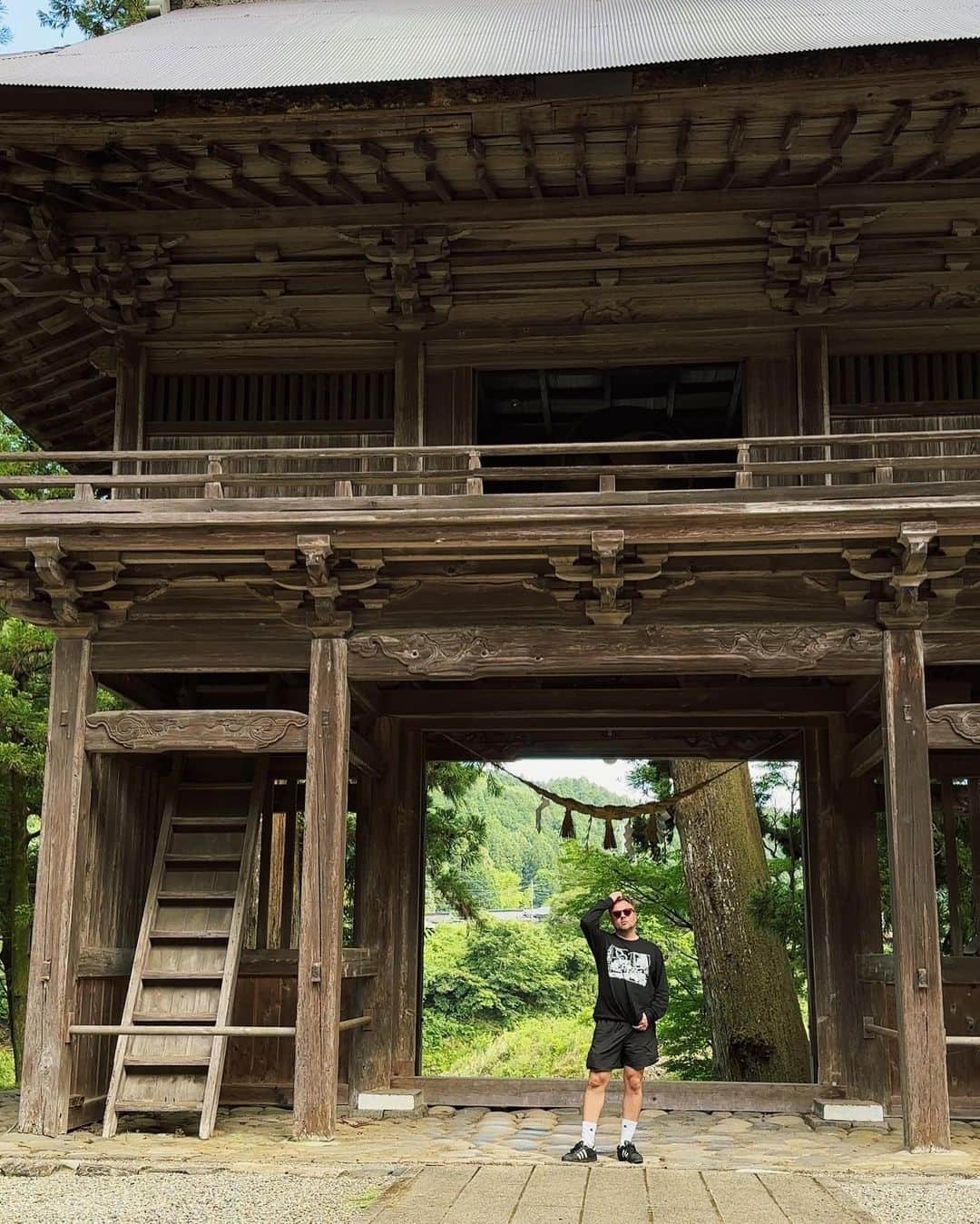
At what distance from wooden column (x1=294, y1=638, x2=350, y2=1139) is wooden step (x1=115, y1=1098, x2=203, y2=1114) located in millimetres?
1055

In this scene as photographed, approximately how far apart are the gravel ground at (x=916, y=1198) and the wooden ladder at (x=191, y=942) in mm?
4125

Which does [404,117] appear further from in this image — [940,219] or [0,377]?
[0,377]

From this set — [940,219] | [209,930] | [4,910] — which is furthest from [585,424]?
[4,910]

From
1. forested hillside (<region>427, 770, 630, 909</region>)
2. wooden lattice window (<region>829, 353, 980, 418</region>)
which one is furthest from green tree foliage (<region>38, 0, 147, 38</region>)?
forested hillside (<region>427, 770, 630, 909</region>)

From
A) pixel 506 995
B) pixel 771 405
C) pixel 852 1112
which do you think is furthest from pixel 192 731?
pixel 506 995

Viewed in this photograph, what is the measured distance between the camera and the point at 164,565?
27.7 ft

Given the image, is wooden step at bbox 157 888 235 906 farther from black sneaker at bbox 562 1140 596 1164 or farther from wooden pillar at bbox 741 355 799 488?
wooden pillar at bbox 741 355 799 488

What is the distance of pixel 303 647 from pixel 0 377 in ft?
14.8

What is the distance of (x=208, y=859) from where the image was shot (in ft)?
31.3

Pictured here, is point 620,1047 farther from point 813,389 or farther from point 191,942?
point 813,389

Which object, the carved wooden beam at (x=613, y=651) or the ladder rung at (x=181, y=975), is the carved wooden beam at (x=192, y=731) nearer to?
the carved wooden beam at (x=613, y=651)

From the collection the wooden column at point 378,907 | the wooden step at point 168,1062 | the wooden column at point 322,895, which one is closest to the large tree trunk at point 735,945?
the wooden column at point 378,907

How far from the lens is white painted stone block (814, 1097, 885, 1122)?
9.31 meters

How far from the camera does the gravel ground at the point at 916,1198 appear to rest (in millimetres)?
5627
